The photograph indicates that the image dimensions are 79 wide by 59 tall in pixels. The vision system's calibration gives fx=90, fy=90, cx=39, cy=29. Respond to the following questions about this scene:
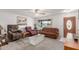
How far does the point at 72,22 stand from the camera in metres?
1.62

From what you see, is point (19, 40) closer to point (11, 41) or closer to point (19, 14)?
point (11, 41)

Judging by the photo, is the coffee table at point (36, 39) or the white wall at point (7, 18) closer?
the white wall at point (7, 18)

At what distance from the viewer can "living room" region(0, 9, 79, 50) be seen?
156 cm

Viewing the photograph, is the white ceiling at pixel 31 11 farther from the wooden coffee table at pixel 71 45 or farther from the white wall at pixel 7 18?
the wooden coffee table at pixel 71 45

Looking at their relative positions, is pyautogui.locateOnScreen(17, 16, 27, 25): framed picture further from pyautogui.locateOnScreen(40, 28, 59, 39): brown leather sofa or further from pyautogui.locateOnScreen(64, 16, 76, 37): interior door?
pyautogui.locateOnScreen(64, 16, 76, 37): interior door

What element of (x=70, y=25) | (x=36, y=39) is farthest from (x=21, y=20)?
(x=70, y=25)

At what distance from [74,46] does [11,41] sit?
1.11 metres

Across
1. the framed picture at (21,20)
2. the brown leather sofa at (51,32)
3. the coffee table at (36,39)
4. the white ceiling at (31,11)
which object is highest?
the white ceiling at (31,11)

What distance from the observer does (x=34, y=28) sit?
1.66 meters

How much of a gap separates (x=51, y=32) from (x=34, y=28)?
0.33m

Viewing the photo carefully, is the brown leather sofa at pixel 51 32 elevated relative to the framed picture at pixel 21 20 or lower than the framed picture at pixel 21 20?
lower

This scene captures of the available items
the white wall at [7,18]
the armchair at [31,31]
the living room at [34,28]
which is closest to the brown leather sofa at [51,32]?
the living room at [34,28]

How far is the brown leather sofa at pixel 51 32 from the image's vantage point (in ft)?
5.44
